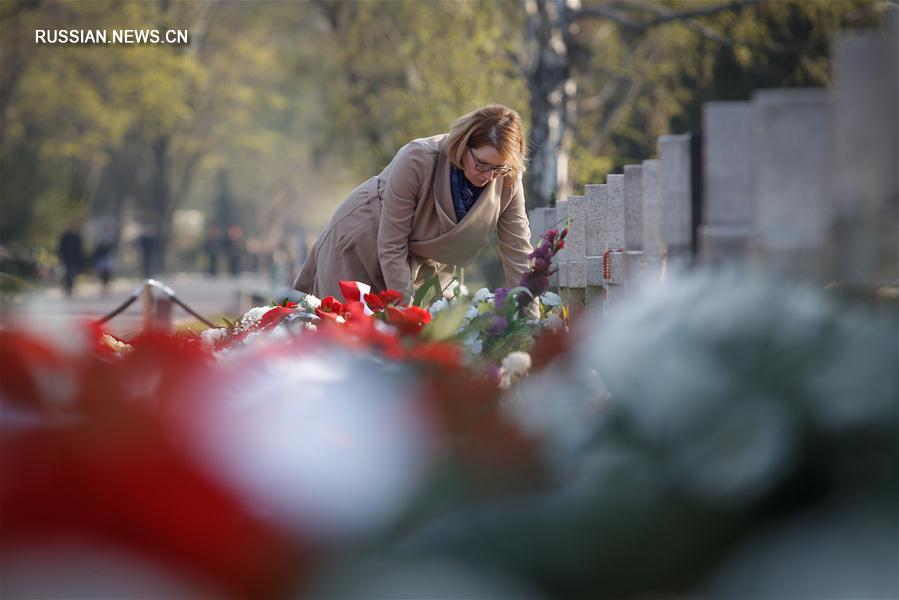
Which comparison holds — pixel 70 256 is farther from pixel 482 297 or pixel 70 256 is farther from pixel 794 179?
pixel 794 179

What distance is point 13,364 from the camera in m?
1.89

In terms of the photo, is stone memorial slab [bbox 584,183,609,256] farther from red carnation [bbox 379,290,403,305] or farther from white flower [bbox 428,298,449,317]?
red carnation [bbox 379,290,403,305]

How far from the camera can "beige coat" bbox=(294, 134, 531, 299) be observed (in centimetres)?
529

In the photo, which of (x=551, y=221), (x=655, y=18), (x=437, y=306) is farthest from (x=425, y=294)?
(x=655, y=18)

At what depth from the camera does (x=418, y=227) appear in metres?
5.49

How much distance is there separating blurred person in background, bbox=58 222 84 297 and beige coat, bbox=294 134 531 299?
22987 mm

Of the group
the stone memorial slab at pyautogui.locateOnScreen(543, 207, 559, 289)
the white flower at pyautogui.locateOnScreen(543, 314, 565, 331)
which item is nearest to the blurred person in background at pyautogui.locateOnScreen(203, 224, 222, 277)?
the stone memorial slab at pyautogui.locateOnScreen(543, 207, 559, 289)

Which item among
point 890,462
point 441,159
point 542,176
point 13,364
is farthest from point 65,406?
point 542,176

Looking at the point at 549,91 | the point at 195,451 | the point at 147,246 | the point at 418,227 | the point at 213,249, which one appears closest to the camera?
the point at 195,451

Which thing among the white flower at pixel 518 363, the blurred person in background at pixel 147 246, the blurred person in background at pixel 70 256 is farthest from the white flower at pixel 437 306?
the blurred person in background at pixel 147 246

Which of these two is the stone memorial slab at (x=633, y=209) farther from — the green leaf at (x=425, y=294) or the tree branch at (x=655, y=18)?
the tree branch at (x=655, y=18)

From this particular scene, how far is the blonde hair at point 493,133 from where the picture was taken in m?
4.74

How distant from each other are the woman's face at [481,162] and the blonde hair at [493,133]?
0.02m

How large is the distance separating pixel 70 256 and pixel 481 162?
24.8 m
